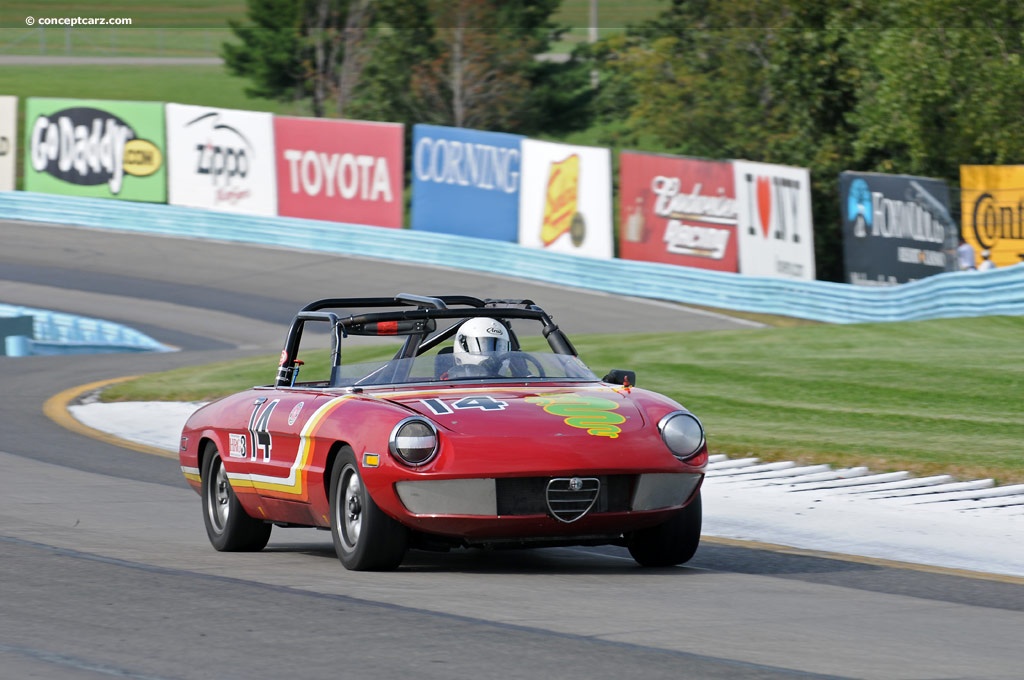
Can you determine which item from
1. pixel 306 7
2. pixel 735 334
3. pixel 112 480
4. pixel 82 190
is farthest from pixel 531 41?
pixel 112 480

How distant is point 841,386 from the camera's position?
16.5 meters

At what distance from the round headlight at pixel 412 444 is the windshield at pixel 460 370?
921 millimetres

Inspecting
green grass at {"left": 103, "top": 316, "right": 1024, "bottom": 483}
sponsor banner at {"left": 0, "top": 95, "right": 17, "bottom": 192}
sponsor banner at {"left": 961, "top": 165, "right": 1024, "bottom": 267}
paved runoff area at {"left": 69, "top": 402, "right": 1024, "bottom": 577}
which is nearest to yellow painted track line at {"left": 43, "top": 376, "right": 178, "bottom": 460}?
green grass at {"left": 103, "top": 316, "right": 1024, "bottom": 483}

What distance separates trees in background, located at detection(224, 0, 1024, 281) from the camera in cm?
3250

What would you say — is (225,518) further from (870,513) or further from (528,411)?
(870,513)

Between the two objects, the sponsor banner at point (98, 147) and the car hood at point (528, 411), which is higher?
the sponsor banner at point (98, 147)

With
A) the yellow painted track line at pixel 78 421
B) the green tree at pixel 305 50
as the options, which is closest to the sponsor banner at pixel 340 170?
the green tree at pixel 305 50

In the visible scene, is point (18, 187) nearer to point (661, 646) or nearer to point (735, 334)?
point (735, 334)

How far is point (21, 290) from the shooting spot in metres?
32.0

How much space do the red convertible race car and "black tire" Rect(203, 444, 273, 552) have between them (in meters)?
0.03

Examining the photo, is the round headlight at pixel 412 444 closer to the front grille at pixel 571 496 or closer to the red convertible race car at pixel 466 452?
the red convertible race car at pixel 466 452

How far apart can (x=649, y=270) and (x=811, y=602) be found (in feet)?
81.2

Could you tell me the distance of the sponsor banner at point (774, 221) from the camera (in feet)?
98.5

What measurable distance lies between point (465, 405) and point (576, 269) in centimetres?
2512
